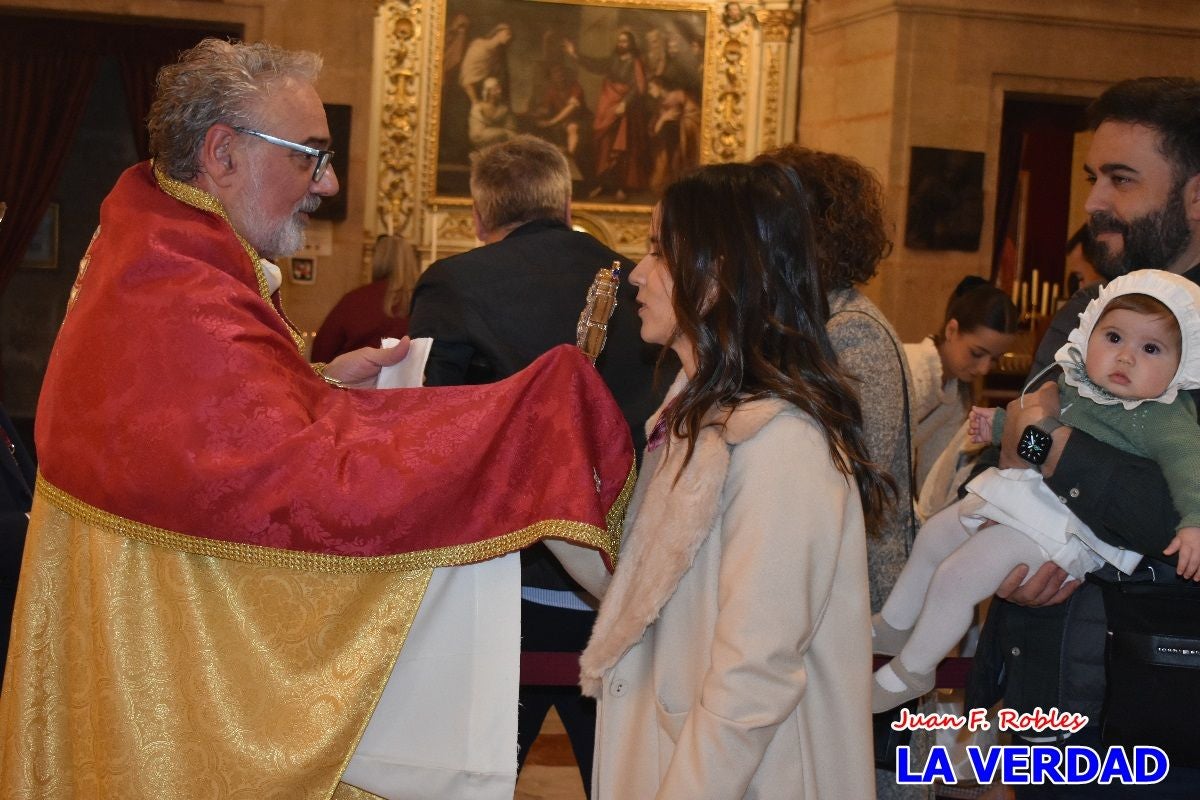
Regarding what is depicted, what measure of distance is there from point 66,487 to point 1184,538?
2.12 meters

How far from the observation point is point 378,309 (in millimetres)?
7195

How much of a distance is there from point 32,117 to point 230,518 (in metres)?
10.1

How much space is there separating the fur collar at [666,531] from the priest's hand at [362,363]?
1.07 meters

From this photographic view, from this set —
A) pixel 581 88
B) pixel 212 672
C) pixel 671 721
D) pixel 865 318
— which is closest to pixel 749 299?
pixel 671 721

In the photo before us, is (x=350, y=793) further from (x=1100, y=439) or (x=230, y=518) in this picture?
(x=1100, y=439)

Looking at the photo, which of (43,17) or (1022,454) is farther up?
(43,17)

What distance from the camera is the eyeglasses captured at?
287 centimetres

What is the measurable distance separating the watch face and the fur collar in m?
0.74

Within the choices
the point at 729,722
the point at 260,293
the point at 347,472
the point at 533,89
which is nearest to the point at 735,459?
the point at 729,722

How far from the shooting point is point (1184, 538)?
8.11 feet

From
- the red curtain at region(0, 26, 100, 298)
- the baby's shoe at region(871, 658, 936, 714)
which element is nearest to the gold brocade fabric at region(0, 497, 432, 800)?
the baby's shoe at region(871, 658, 936, 714)

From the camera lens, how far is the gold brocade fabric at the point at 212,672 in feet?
8.32

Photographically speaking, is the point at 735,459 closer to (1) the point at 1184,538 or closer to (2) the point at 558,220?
(1) the point at 1184,538

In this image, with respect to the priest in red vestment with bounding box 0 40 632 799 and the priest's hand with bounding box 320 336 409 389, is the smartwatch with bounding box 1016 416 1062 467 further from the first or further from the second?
the priest's hand with bounding box 320 336 409 389
